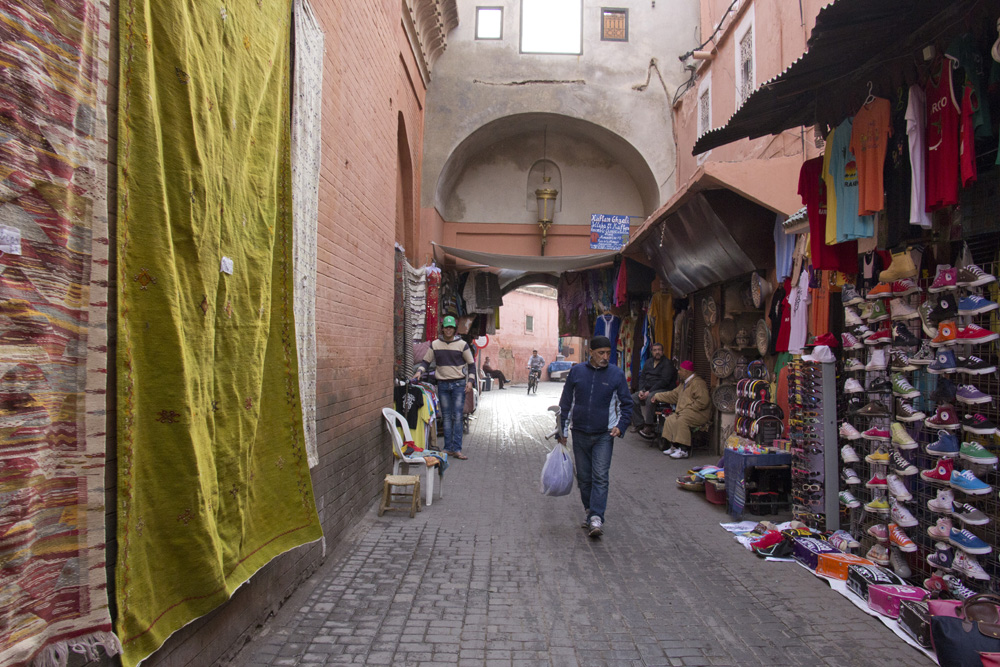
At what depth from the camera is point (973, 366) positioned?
140 inches

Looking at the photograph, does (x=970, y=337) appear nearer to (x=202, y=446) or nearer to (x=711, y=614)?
(x=711, y=614)

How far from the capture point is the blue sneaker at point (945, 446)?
3.67 metres

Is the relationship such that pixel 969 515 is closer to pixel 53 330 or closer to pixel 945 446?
pixel 945 446

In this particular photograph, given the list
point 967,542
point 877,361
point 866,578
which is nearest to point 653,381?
point 877,361

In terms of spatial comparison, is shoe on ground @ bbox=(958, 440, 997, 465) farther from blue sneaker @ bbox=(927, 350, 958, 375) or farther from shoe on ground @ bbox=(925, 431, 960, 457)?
blue sneaker @ bbox=(927, 350, 958, 375)

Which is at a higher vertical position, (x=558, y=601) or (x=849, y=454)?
(x=849, y=454)

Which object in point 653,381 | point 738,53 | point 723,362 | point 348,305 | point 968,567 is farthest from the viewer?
point 653,381

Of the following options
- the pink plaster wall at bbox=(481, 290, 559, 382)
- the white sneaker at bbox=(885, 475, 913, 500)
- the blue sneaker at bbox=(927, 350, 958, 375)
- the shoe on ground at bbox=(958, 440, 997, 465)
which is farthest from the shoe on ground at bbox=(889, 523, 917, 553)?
the pink plaster wall at bbox=(481, 290, 559, 382)

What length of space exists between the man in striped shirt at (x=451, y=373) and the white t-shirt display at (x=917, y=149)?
5973mm

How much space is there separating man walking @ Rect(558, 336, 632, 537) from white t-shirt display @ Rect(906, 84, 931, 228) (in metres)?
2.49

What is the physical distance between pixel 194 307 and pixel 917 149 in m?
4.14

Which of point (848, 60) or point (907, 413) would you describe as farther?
point (848, 60)

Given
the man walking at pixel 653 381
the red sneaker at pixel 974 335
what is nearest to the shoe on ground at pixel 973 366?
the red sneaker at pixel 974 335

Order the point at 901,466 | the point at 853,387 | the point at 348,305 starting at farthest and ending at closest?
1. the point at 348,305
2. the point at 853,387
3. the point at 901,466
